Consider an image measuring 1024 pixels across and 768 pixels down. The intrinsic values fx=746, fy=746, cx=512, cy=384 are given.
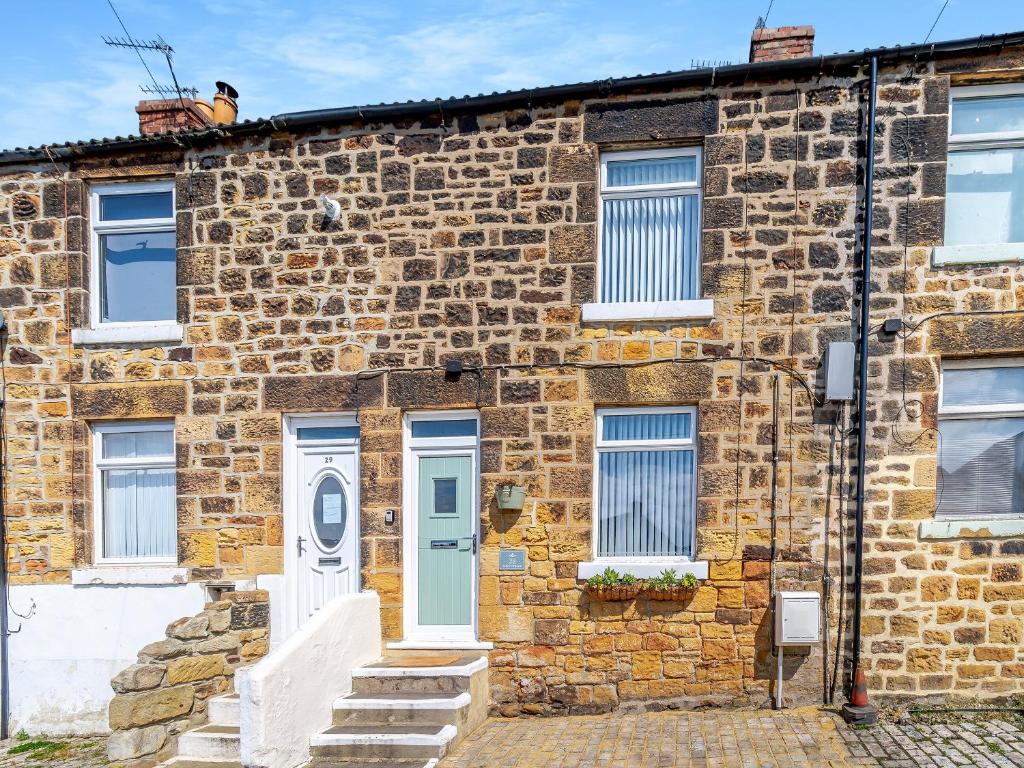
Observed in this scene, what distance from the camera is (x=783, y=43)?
21.1 ft

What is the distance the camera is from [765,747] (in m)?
5.23

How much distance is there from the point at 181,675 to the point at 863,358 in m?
5.95

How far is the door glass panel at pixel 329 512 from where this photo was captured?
689 cm

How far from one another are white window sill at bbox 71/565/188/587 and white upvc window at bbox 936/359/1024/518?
6.66m

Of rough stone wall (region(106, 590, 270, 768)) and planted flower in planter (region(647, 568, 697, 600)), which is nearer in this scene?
rough stone wall (region(106, 590, 270, 768))

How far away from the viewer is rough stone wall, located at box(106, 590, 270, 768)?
214 inches

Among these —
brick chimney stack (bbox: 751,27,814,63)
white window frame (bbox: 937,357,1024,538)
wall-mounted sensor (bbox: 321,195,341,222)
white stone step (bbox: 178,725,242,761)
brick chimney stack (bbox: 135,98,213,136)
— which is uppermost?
brick chimney stack (bbox: 751,27,814,63)

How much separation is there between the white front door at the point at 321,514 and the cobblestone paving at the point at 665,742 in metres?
1.96

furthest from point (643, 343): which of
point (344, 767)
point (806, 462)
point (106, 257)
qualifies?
point (106, 257)

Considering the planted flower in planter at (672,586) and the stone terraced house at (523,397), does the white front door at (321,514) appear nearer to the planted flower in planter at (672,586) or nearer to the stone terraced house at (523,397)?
the stone terraced house at (523,397)

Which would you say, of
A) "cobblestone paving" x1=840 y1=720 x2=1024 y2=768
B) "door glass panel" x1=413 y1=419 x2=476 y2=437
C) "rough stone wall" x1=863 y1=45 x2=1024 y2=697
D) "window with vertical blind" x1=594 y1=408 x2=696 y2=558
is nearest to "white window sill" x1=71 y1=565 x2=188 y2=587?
"door glass panel" x1=413 y1=419 x2=476 y2=437

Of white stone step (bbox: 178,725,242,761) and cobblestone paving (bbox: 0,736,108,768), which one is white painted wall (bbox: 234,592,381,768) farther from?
cobblestone paving (bbox: 0,736,108,768)

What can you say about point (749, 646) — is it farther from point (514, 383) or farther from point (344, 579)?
point (344, 579)

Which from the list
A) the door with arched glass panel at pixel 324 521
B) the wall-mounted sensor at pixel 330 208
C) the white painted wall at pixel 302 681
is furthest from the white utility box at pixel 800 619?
the wall-mounted sensor at pixel 330 208
